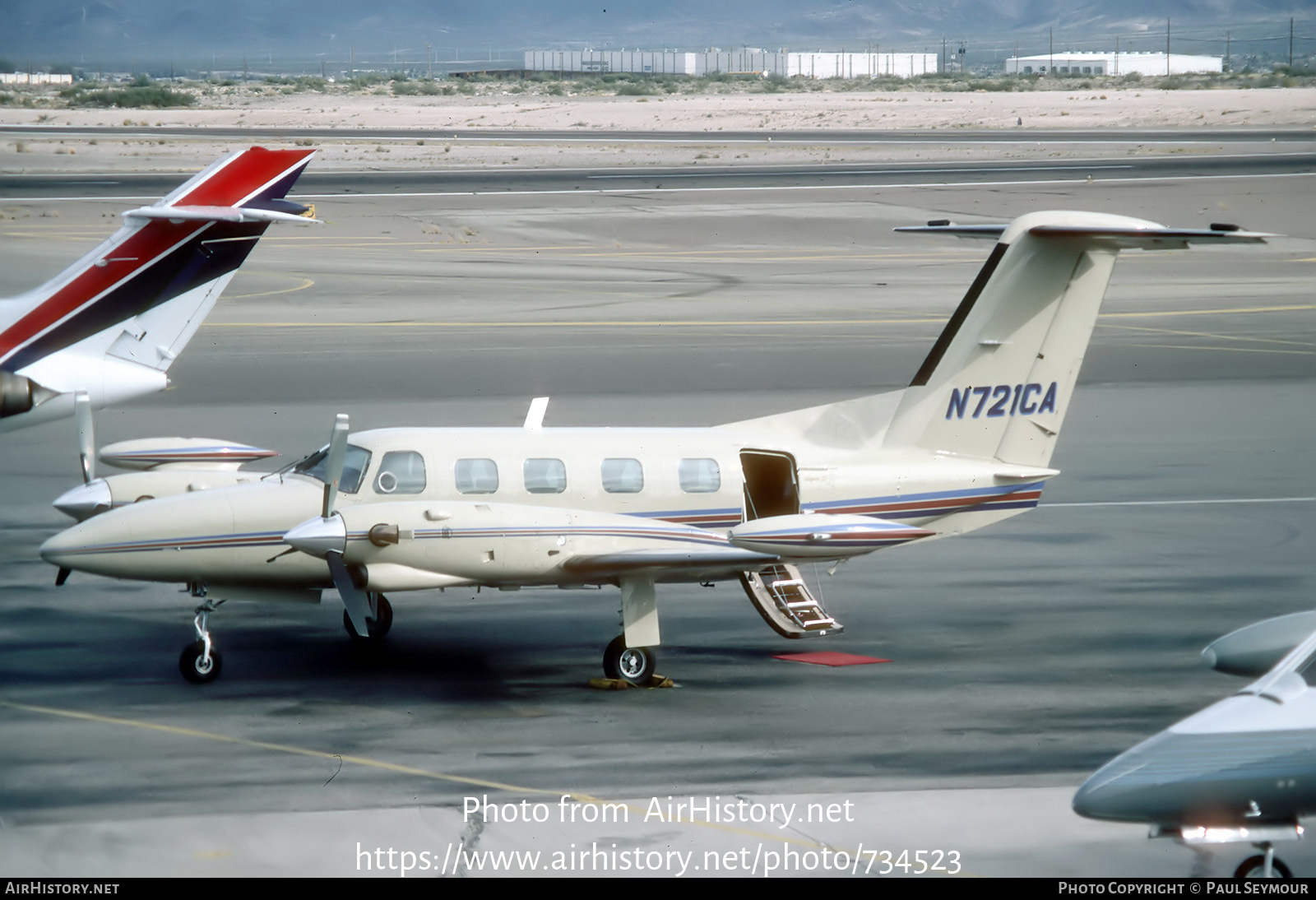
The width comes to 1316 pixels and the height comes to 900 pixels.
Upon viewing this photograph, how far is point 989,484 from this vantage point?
15.9 m

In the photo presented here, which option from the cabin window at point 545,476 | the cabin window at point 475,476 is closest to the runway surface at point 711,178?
the cabin window at point 475,476

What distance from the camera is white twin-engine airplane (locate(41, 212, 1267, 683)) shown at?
45.9 ft

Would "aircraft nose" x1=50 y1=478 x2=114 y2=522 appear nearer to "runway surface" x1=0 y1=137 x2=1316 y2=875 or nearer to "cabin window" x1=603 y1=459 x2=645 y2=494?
"runway surface" x1=0 y1=137 x2=1316 y2=875

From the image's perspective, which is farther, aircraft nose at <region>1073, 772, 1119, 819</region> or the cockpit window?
the cockpit window

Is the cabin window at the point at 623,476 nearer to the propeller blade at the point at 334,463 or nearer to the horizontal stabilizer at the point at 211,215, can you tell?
the propeller blade at the point at 334,463

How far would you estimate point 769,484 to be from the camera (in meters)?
16.2

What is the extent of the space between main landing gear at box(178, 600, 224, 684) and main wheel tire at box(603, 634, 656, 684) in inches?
156

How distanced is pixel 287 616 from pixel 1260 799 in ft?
37.7

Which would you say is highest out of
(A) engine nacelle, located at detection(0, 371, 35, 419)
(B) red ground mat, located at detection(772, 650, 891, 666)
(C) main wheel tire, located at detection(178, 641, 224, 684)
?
(A) engine nacelle, located at detection(0, 371, 35, 419)

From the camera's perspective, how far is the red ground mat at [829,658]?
15.6 metres

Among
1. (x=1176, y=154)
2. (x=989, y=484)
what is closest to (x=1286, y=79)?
(x=1176, y=154)

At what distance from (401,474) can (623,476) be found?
2.23 metres

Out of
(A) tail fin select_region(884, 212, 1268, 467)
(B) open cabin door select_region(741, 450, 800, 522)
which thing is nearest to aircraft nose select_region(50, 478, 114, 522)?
(B) open cabin door select_region(741, 450, 800, 522)

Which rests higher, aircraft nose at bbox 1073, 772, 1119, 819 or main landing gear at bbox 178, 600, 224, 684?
aircraft nose at bbox 1073, 772, 1119, 819
